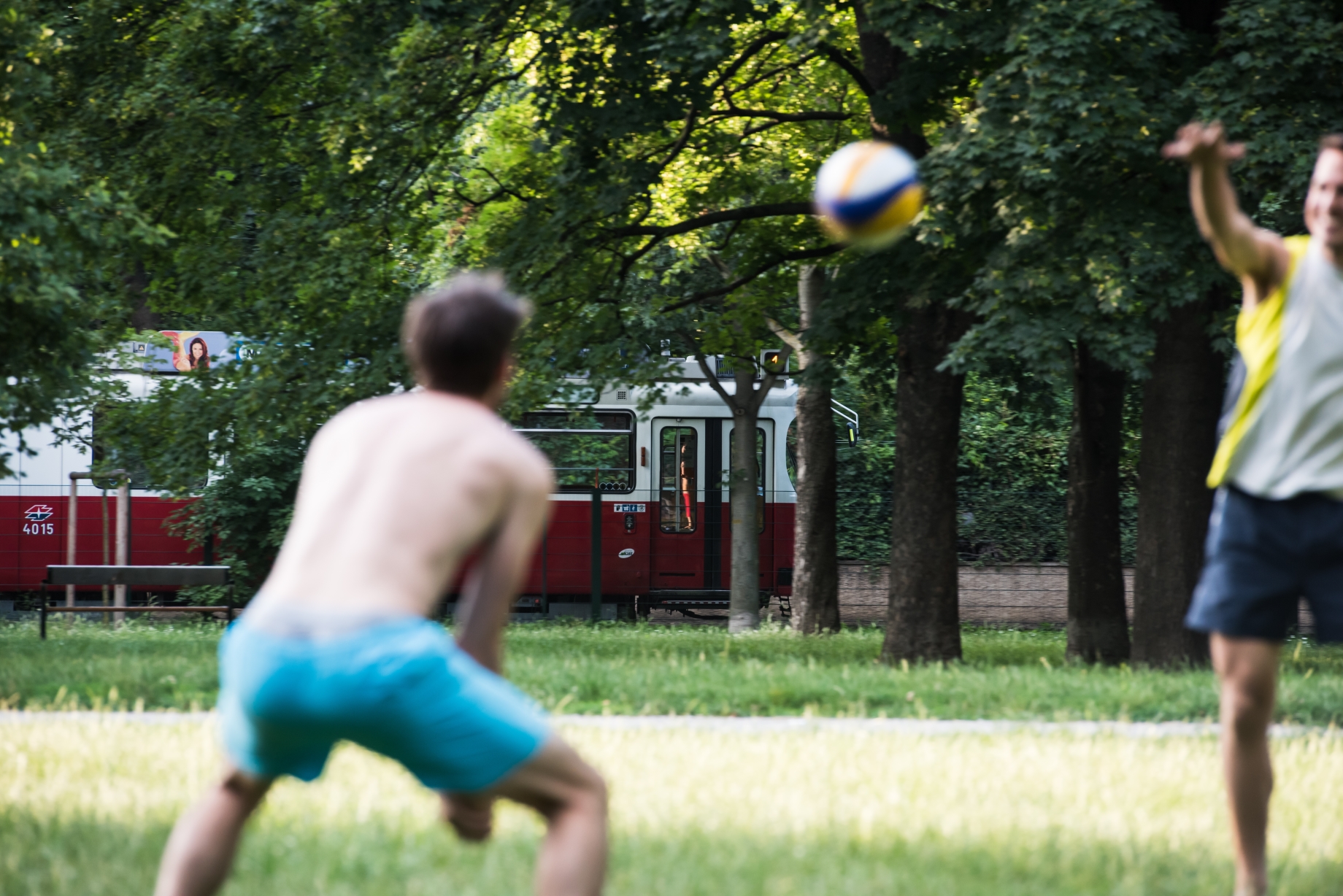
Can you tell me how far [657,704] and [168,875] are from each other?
6148mm

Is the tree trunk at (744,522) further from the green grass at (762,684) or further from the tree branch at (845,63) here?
the green grass at (762,684)

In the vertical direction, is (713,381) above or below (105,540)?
above

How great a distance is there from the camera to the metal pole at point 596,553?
22.1m

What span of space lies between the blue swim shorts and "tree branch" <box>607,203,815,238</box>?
38.9ft

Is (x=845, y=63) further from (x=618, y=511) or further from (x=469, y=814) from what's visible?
(x=469, y=814)

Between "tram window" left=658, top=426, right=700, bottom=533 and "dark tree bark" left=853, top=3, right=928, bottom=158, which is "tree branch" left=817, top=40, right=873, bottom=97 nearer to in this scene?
"dark tree bark" left=853, top=3, right=928, bottom=158

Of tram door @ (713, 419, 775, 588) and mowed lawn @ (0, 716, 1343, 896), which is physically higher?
tram door @ (713, 419, 775, 588)

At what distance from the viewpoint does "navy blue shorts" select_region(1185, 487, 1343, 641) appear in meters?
3.93

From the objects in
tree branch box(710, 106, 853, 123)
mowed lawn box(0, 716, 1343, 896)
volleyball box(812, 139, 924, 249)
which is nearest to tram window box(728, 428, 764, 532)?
tree branch box(710, 106, 853, 123)

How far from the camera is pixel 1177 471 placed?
12289 mm

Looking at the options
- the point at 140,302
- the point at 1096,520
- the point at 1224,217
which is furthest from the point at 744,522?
the point at 1224,217

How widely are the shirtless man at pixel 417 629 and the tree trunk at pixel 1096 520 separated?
1227 centimetres

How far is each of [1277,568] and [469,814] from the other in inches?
94.4

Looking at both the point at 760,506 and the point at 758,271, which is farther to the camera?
the point at 760,506
